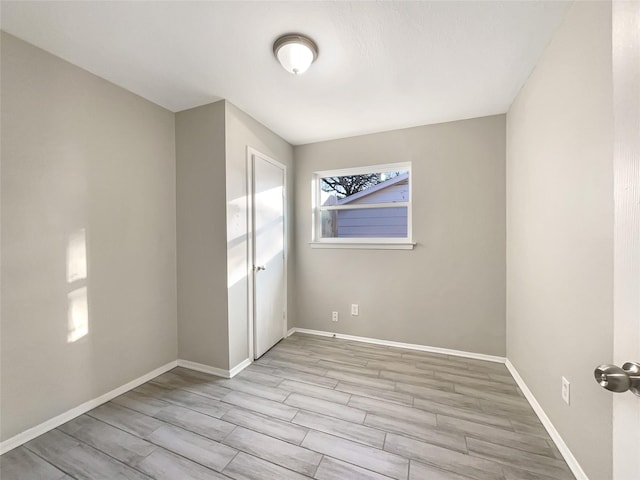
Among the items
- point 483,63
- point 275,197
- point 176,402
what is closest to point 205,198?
point 275,197

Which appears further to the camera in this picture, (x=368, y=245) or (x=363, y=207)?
(x=363, y=207)

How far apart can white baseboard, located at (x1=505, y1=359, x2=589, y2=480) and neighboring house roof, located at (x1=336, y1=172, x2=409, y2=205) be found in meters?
2.08

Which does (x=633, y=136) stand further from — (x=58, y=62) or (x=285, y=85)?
(x=58, y=62)

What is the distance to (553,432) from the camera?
1.48m

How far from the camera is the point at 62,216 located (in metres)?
1.64

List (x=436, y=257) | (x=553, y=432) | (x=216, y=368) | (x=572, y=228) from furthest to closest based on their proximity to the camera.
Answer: (x=436, y=257), (x=216, y=368), (x=553, y=432), (x=572, y=228)

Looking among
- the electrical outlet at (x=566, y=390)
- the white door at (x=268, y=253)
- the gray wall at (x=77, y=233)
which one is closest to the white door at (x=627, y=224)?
the electrical outlet at (x=566, y=390)

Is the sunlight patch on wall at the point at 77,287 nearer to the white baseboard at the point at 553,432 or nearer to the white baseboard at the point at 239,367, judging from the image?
the white baseboard at the point at 239,367

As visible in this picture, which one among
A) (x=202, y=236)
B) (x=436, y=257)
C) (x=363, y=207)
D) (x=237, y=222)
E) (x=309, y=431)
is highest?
(x=363, y=207)

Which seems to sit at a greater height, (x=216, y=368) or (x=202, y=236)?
(x=202, y=236)

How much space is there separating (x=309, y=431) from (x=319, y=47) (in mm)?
2404

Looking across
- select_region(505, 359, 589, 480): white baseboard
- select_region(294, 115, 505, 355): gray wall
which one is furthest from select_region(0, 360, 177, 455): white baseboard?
select_region(505, 359, 589, 480): white baseboard

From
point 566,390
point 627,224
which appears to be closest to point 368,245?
point 566,390

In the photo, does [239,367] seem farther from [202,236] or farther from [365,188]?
[365,188]
